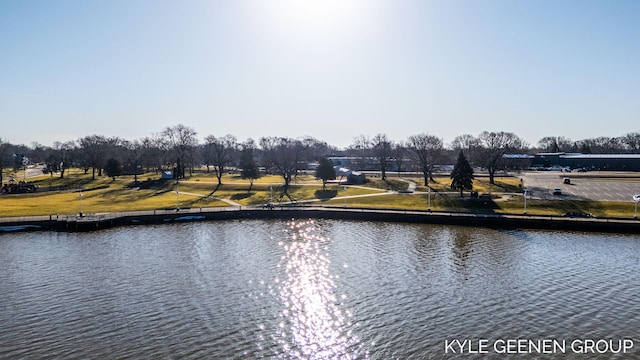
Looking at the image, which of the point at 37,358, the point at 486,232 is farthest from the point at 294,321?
the point at 486,232

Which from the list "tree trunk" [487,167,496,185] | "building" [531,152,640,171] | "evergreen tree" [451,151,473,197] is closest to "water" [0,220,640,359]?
"evergreen tree" [451,151,473,197]

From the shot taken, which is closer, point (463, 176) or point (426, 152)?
point (463, 176)

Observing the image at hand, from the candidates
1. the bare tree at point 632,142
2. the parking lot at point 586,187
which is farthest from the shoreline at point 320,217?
the bare tree at point 632,142

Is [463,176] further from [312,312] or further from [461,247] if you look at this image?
[312,312]

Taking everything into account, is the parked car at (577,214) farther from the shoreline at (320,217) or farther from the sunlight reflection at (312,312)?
the sunlight reflection at (312,312)

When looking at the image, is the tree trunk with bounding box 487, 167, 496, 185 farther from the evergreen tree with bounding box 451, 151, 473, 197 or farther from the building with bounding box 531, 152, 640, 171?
the building with bounding box 531, 152, 640, 171

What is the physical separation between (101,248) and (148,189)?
49.5 meters

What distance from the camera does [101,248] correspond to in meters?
46.7

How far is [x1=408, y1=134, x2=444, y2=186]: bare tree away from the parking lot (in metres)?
18.3

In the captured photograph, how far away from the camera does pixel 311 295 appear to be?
32.5 metres

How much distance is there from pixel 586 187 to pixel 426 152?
3108 centimetres

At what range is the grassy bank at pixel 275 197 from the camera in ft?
211

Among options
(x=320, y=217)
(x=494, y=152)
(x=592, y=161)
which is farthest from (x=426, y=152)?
(x=592, y=161)

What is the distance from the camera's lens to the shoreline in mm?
54406
